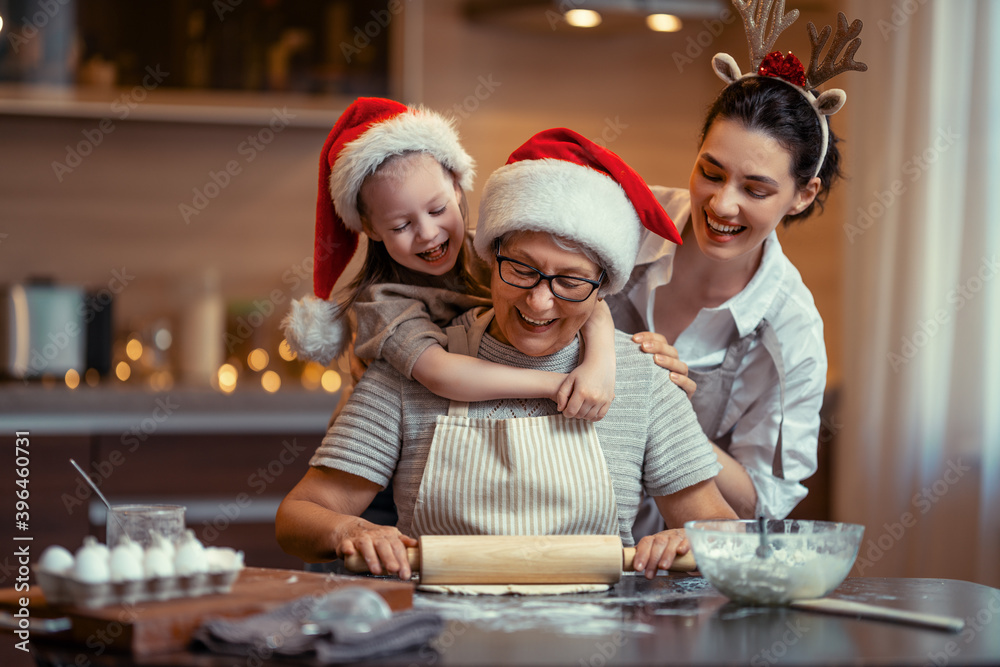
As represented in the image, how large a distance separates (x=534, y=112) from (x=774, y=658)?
3185 millimetres

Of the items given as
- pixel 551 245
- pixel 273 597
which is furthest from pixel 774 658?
pixel 551 245

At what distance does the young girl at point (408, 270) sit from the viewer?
5.06 ft

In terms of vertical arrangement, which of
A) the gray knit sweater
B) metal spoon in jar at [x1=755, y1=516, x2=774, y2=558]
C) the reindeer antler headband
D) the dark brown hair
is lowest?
metal spoon in jar at [x1=755, y1=516, x2=774, y2=558]

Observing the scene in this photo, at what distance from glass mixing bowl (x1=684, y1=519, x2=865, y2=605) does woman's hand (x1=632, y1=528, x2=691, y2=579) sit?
5.8 inches

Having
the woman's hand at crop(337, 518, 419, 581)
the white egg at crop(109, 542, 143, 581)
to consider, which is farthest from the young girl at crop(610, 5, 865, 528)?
the white egg at crop(109, 542, 143, 581)

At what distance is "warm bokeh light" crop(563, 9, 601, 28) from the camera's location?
11.2 ft

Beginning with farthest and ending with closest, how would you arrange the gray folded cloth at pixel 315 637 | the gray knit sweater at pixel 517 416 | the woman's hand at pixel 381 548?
the gray knit sweater at pixel 517 416
the woman's hand at pixel 381 548
the gray folded cloth at pixel 315 637

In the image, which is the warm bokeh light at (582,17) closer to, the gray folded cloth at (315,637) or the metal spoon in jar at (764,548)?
the metal spoon in jar at (764,548)

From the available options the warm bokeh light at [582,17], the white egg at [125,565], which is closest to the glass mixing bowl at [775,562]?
the white egg at [125,565]

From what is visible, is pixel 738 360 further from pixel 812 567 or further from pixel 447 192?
pixel 812 567

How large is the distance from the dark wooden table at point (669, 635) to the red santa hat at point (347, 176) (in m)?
0.60

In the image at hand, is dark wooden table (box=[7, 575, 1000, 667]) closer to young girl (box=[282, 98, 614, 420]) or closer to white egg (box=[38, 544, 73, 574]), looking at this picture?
white egg (box=[38, 544, 73, 574])

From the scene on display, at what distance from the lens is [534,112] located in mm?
3982

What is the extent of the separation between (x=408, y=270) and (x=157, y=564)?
0.80m
